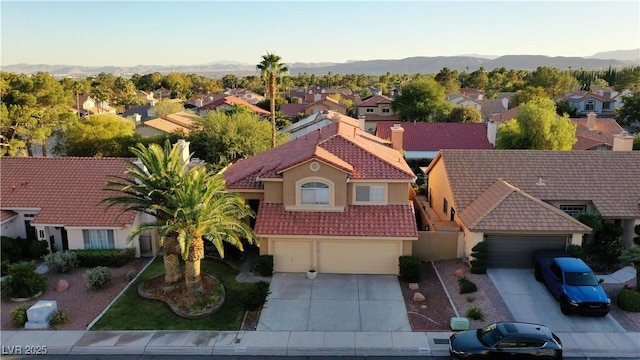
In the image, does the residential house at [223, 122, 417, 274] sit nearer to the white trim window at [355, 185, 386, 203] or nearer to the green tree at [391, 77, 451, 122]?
the white trim window at [355, 185, 386, 203]

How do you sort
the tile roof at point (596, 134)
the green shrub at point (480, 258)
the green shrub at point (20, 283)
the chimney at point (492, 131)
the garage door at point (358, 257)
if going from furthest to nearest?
the tile roof at point (596, 134) → the chimney at point (492, 131) → the garage door at point (358, 257) → the green shrub at point (480, 258) → the green shrub at point (20, 283)

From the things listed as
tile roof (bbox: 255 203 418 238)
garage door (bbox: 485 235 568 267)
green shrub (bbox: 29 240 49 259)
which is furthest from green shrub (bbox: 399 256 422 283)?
green shrub (bbox: 29 240 49 259)

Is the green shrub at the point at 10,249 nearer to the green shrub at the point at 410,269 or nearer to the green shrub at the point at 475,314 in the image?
the green shrub at the point at 410,269

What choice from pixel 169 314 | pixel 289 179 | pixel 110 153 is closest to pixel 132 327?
pixel 169 314

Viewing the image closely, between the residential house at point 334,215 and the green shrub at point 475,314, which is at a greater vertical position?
the residential house at point 334,215

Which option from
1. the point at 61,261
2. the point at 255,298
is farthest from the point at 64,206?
the point at 255,298

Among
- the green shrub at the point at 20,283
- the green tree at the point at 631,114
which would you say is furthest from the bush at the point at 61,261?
the green tree at the point at 631,114
